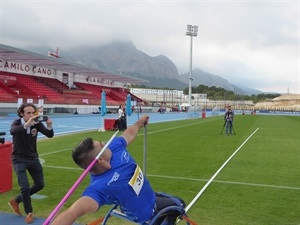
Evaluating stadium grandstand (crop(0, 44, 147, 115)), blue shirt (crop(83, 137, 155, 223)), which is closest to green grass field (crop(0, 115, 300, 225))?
blue shirt (crop(83, 137, 155, 223))

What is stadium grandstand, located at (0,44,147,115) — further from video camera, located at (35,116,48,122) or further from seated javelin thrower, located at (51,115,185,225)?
seated javelin thrower, located at (51,115,185,225)

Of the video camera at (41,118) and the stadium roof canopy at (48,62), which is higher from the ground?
the stadium roof canopy at (48,62)

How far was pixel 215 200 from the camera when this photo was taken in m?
6.91

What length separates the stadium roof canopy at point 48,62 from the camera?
132ft

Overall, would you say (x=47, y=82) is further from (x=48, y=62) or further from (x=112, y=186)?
(x=112, y=186)

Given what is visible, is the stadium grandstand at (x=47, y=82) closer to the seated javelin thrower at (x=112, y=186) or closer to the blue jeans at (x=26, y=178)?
the blue jeans at (x=26, y=178)

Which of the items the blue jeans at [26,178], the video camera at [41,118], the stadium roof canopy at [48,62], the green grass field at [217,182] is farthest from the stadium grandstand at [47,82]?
the video camera at [41,118]

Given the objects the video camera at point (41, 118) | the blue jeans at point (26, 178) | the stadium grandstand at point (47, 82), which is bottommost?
the blue jeans at point (26, 178)

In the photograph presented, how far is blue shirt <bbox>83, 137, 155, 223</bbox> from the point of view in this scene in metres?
2.74

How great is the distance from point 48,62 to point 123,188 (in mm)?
47343

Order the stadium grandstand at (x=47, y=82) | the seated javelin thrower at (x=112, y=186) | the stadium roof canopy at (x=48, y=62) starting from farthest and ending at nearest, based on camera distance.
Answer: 1. the stadium roof canopy at (x=48, y=62)
2. the stadium grandstand at (x=47, y=82)
3. the seated javelin thrower at (x=112, y=186)

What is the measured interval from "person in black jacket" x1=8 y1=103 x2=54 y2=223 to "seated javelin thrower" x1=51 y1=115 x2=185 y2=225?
265 centimetres

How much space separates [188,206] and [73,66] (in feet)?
158

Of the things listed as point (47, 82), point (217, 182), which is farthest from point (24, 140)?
point (47, 82)
